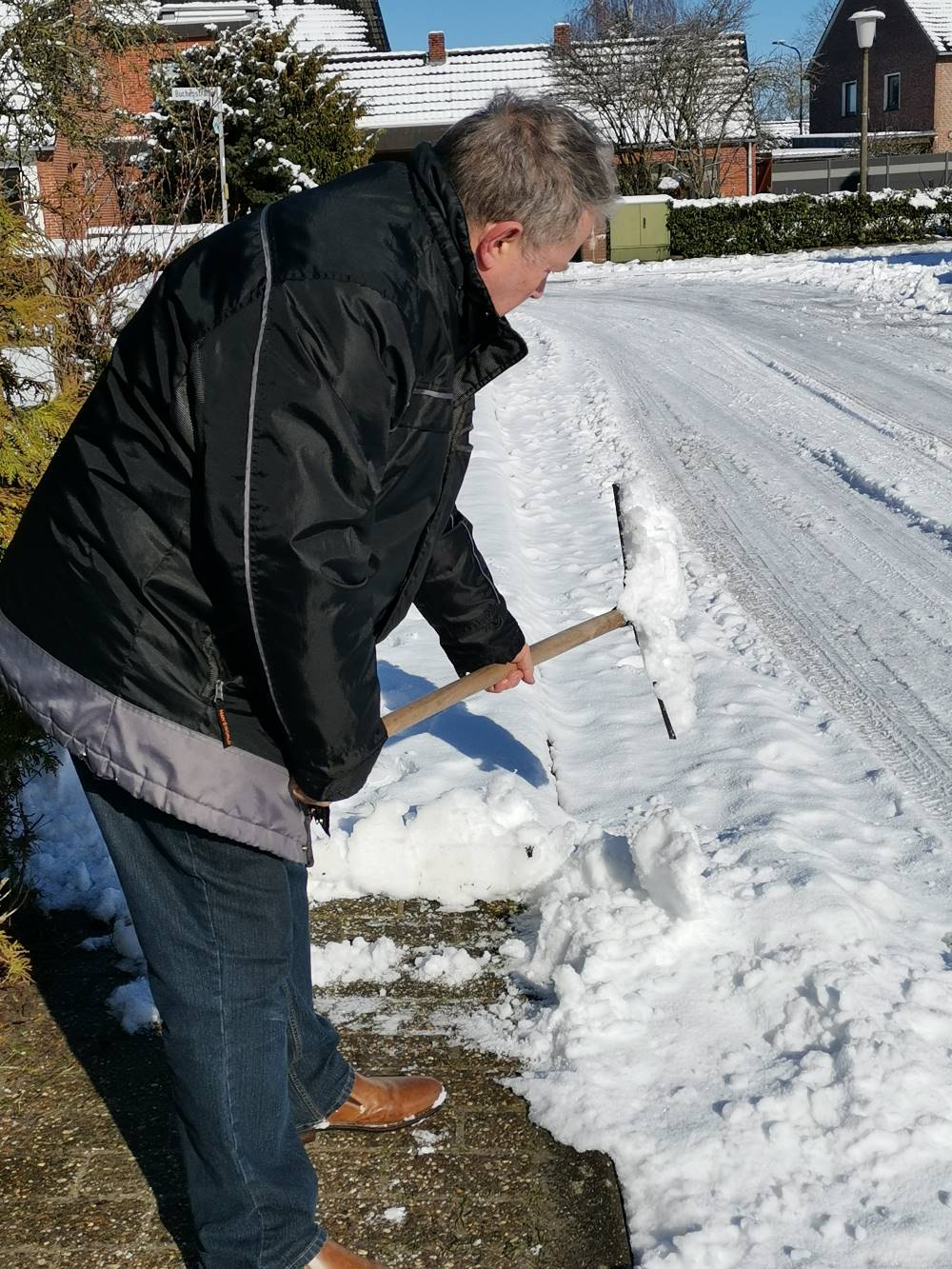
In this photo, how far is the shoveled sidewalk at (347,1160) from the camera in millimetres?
2203

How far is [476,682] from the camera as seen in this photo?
2764 mm

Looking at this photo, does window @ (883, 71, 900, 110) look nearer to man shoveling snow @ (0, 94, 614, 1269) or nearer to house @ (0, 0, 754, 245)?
house @ (0, 0, 754, 245)

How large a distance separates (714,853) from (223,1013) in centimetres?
177

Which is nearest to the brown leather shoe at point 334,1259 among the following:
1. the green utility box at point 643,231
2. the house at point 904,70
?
the green utility box at point 643,231

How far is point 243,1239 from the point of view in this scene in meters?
1.96

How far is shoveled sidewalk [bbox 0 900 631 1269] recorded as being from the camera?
7.23 feet

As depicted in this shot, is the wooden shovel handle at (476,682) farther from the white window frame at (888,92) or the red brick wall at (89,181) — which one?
the white window frame at (888,92)

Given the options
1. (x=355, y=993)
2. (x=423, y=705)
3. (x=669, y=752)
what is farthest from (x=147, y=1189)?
(x=669, y=752)

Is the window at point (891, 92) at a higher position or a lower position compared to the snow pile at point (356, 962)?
higher

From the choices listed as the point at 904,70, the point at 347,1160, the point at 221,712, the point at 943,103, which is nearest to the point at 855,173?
the point at 943,103

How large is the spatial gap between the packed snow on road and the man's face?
4.37 feet

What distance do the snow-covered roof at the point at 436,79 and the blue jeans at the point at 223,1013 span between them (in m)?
31.5

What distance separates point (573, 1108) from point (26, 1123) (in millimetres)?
1081

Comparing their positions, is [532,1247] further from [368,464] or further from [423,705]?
[368,464]
